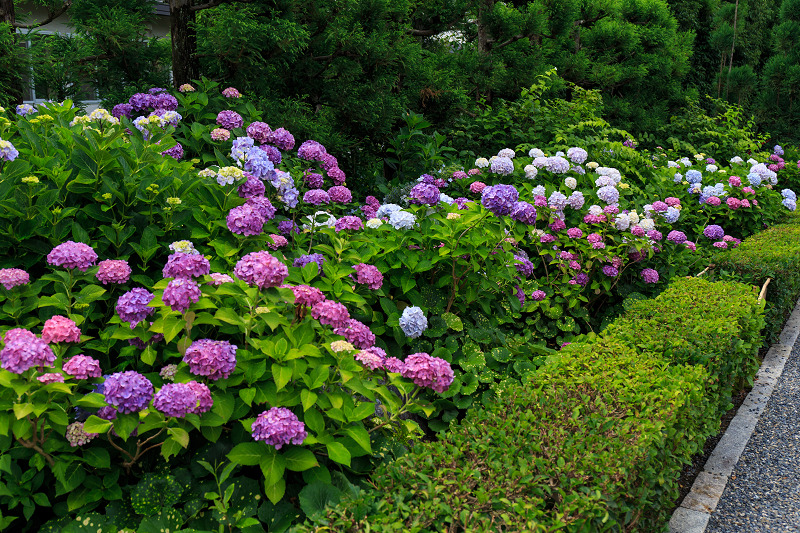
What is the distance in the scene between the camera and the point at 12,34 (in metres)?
4.26

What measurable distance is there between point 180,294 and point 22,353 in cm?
46

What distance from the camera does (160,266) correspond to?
2.84 m

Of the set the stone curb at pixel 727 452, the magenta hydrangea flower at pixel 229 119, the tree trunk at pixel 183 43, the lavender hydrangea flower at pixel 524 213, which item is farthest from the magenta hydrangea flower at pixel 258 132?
the stone curb at pixel 727 452

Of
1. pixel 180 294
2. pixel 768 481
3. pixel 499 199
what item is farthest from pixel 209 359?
pixel 768 481

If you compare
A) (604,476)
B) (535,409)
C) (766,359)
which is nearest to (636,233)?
(766,359)

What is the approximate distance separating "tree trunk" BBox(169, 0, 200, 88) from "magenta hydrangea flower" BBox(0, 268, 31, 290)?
268 cm

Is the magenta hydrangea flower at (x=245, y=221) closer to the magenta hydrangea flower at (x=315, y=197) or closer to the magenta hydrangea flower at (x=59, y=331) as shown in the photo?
the magenta hydrangea flower at (x=59, y=331)

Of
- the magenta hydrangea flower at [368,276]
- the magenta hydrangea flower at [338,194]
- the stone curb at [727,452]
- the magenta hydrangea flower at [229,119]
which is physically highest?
the magenta hydrangea flower at [229,119]

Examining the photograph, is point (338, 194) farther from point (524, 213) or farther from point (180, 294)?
point (180, 294)

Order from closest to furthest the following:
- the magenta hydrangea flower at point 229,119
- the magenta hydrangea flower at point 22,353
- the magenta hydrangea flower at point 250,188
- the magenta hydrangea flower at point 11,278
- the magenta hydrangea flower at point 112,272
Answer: the magenta hydrangea flower at point 22,353, the magenta hydrangea flower at point 11,278, the magenta hydrangea flower at point 112,272, the magenta hydrangea flower at point 250,188, the magenta hydrangea flower at point 229,119

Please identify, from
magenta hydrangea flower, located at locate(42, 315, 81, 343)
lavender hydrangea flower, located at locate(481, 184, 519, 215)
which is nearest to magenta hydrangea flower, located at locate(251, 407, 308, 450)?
magenta hydrangea flower, located at locate(42, 315, 81, 343)

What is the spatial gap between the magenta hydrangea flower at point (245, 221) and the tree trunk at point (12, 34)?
8.89 ft

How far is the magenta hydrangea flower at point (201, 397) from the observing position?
1.94m

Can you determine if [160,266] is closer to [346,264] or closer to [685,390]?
[346,264]
